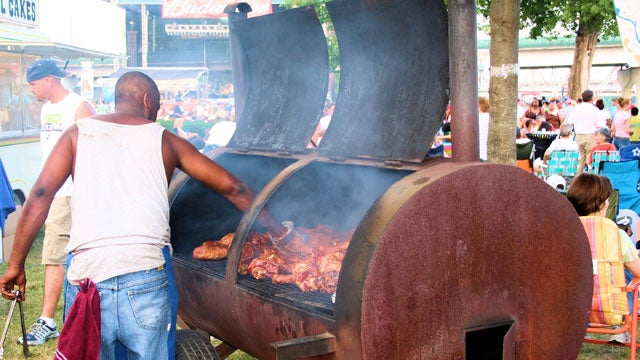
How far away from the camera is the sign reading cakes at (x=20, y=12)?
750 cm

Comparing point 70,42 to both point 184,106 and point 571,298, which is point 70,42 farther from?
point 184,106

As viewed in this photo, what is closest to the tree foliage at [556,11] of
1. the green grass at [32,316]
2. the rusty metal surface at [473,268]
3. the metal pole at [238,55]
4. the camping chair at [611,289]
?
the green grass at [32,316]

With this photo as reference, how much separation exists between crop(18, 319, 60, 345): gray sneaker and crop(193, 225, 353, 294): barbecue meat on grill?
6.69 feet

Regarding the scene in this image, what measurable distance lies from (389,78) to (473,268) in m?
1.34

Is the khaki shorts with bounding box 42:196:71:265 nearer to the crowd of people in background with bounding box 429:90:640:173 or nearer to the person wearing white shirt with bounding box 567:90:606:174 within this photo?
the crowd of people in background with bounding box 429:90:640:173

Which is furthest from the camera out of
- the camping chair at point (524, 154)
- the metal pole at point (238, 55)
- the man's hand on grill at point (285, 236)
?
the camping chair at point (524, 154)

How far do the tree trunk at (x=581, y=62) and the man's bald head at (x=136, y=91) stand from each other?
22.0m

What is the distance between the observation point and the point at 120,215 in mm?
2844

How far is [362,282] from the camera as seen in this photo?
7.85 feet

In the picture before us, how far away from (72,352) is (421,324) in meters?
1.46

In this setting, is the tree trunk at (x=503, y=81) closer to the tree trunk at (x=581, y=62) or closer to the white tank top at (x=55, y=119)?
the white tank top at (x=55, y=119)

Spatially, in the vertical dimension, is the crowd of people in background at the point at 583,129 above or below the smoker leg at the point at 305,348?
above

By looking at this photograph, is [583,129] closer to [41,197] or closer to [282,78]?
[282,78]

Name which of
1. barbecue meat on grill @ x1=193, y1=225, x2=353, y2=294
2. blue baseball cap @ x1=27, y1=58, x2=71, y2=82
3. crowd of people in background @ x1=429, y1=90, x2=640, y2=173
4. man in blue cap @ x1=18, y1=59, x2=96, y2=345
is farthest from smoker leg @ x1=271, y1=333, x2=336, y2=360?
crowd of people in background @ x1=429, y1=90, x2=640, y2=173
